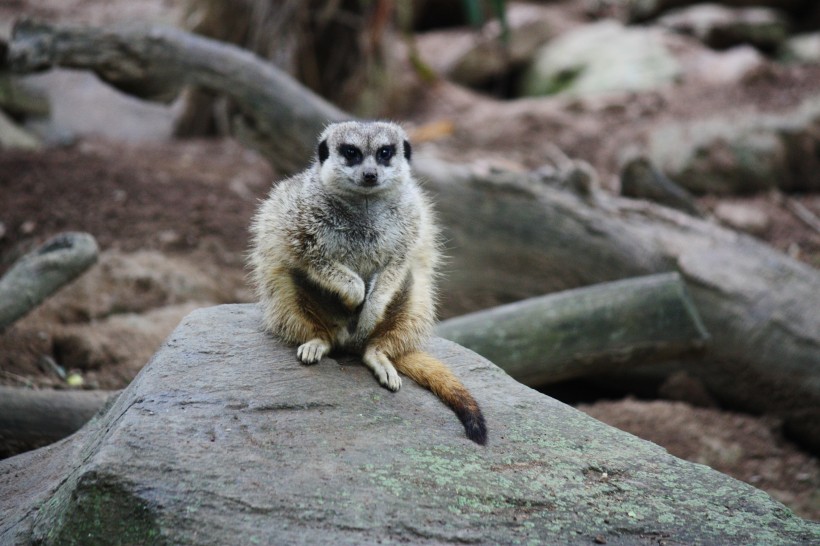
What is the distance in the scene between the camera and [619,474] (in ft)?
8.35

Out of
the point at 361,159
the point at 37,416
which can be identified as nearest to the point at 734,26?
the point at 361,159

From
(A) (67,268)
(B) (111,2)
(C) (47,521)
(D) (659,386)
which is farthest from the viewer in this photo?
(B) (111,2)

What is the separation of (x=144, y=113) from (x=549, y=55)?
533cm

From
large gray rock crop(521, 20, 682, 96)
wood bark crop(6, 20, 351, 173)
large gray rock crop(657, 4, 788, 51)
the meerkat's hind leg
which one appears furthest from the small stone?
the meerkat's hind leg

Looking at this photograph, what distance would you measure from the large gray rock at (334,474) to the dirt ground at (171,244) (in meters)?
1.84

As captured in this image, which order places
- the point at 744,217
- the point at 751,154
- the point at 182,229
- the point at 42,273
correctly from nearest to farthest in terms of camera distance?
1. the point at 42,273
2. the point at 182,229
3. the point at 744,217
4. the point at 751,154

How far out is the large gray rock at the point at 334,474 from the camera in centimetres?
209

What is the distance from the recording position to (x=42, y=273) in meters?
4.07

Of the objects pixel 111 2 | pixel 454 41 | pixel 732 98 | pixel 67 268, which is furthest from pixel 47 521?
pixel 454 41

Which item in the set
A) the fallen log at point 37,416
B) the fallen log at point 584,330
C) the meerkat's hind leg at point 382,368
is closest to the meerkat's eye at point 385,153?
the meerkat's hind leg at point 382,368

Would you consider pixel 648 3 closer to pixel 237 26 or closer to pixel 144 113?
pixel 237 26

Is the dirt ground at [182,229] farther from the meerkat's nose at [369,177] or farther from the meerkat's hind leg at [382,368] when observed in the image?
the meerkat's nose at [369,177]

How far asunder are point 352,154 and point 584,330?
199 cm

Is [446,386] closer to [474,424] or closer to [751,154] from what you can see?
[474,424]
